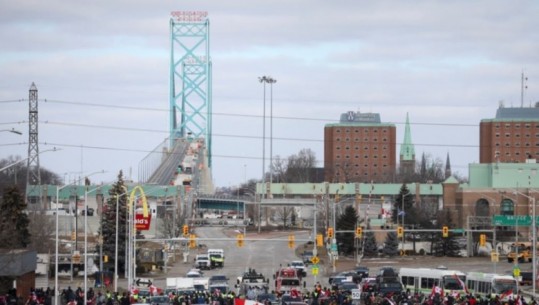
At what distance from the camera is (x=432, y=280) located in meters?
67.8

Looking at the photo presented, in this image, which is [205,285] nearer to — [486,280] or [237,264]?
[486,280]

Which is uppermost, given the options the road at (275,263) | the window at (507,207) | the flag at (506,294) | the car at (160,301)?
the window at (507,207)

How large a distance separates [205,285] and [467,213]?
73.8m

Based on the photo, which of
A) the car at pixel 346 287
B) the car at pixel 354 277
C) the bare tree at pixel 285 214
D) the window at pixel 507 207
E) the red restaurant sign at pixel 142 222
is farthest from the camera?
the bare tree at pixel 285 214

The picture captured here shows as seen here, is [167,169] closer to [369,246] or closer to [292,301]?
[369,246]

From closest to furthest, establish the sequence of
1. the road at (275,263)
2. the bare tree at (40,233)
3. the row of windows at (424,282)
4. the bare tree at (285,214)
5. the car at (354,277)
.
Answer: the row of windows at (424,282)
the car at (354,277)
the bare tree at (40,233)
the road at (275,263)
the bare tree at (285,214)

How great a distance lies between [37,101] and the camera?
90.0 m

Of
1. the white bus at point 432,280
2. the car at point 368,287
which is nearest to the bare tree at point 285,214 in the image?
the car at point 368,287

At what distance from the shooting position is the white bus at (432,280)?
65750 mm

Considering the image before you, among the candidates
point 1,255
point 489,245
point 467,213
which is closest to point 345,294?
Answer: point 1,255

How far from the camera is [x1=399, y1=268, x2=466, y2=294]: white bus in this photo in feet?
216

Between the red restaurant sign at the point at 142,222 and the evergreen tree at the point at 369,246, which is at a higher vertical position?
the red restaurant sign at the point at 142,222

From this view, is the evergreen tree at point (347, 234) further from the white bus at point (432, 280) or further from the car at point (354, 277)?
the white bus at point (432, 280)

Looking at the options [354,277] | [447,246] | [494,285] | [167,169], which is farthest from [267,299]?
[167,169]
